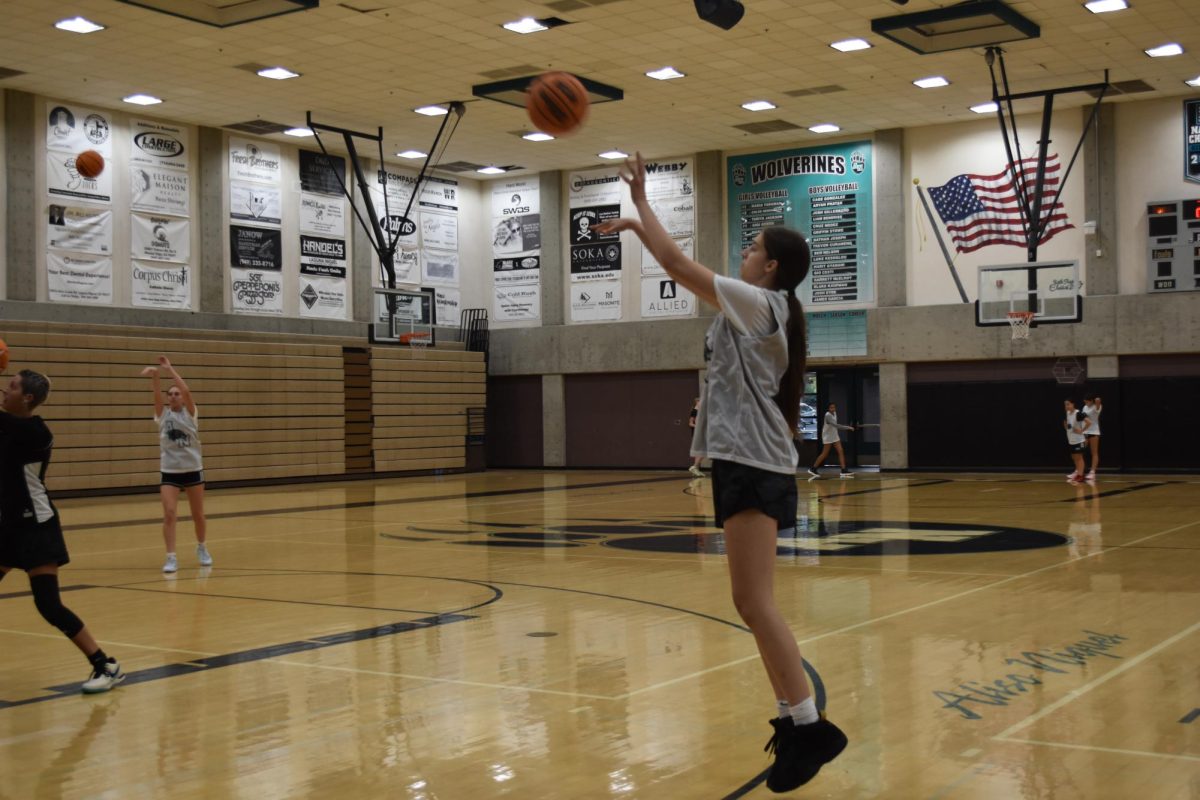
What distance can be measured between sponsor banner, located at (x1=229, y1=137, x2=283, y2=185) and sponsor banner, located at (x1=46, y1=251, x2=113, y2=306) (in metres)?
3.91

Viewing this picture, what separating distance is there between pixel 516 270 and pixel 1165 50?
55.0ft

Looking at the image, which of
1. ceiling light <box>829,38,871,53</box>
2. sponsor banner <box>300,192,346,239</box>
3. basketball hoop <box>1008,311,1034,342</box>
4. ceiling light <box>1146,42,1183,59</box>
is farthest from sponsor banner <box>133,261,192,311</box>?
ceiling light <box>1146,42,1183,59</box>

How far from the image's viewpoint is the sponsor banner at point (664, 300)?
103 ft

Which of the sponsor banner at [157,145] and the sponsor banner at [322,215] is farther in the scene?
the sponsor banner at [322,215]

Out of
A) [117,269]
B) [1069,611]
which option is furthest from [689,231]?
[1069,611]

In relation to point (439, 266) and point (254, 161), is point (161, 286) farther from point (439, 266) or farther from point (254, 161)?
point (439, 266)

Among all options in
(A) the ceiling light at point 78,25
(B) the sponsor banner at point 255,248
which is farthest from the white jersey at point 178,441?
(B) the sponsor banner at point 255,248

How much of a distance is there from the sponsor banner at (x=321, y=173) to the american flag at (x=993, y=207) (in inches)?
542

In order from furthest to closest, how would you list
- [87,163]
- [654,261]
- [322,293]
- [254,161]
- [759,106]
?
[654,261], [322,293], [254,161], [759,106], [87,163]

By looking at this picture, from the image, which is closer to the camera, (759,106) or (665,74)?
(665,74)

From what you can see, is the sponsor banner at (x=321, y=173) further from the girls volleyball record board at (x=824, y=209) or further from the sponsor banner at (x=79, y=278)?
the girls volleyball record board at (x=824, y=209)

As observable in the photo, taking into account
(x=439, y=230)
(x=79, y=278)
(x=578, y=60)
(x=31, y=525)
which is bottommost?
(x=31, y=525)

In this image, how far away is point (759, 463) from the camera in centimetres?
443

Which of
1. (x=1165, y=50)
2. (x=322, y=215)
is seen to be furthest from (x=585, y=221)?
(x=1165, y=50)
